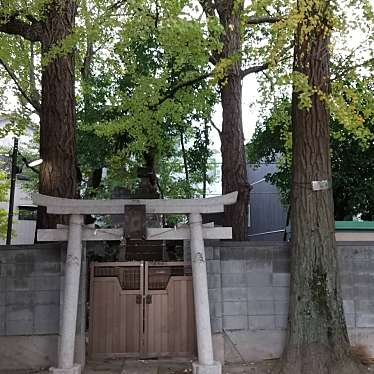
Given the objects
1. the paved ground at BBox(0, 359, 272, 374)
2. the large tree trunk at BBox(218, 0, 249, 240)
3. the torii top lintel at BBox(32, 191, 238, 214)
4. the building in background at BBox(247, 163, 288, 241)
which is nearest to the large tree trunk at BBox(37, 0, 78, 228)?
the torii top lintel at BBox(32, 191, 238, 214)

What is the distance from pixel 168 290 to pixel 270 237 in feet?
56.0

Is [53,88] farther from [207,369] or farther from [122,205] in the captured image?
[207,369]

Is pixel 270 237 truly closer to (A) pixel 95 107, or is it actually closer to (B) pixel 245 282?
(A) pixel 95 107

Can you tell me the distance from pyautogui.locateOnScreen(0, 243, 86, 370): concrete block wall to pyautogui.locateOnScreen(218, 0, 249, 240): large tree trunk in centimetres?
507

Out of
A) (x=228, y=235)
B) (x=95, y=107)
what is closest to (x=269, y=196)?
(x=95, y=107)

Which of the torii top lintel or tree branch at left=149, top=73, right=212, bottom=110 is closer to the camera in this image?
the torii top lintel

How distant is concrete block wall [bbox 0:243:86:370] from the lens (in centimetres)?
770

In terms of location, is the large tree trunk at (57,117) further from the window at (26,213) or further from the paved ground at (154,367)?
the window at (26,213)

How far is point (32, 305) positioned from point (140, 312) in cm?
186

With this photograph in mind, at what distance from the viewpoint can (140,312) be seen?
8406 millimetres

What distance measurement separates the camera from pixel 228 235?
303 inches

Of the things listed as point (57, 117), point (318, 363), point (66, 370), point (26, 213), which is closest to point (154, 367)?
point (66, 370)

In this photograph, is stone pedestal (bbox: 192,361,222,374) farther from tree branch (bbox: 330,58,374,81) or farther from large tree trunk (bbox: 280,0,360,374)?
tree branch (bbox: 330,58,374,81)

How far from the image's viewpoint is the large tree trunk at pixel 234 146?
11992 mm
